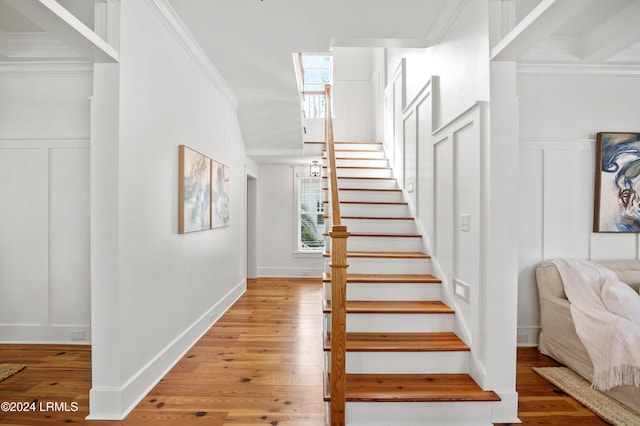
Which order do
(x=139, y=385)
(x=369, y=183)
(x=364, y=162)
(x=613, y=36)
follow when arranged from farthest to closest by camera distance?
1. (x=364, y=162)
2. (x=369, y=183)
3. (x=613, y=36)
4. (x=139, y=385)

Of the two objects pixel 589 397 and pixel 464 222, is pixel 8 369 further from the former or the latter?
pixel 589 397

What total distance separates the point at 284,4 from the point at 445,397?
3.07 metres

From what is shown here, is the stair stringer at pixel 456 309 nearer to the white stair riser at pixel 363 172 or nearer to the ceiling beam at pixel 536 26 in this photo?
the white stair riser at pixel 363 172

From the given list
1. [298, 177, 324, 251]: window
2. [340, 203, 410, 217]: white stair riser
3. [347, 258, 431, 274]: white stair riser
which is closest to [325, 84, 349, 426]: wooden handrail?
[347, 258, 431, 274]: white stair riser

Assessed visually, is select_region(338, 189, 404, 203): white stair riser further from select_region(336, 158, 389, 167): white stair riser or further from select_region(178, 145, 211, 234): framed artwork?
select_region(178, 145, 211, 234): framed artwork

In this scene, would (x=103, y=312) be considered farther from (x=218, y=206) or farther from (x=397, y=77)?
(x=397, y=77)

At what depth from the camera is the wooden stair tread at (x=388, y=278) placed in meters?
3.07

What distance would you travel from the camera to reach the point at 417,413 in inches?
88.0

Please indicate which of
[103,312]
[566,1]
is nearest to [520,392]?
[566,1]

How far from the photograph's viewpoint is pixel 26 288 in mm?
3523

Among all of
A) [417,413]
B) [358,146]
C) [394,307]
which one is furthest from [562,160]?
[358,146]

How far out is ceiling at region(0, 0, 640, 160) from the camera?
8.79 feet

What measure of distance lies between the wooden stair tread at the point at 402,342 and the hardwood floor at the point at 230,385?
445 millimetres

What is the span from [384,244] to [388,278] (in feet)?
2.03
